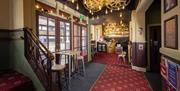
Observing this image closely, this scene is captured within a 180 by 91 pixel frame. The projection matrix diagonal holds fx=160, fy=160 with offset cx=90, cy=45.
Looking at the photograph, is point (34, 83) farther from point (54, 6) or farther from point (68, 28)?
point (68, 28)

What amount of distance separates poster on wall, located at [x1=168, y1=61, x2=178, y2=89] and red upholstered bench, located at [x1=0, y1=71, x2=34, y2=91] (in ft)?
8.51

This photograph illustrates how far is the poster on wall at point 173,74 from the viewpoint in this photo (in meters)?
2.33

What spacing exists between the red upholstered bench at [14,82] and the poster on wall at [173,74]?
102 inches

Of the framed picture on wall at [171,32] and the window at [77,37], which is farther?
the window at [77,37]

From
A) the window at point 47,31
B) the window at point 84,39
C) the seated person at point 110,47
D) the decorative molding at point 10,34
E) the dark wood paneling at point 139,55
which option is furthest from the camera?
the seated person at point 110,47

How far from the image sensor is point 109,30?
17.0 meters

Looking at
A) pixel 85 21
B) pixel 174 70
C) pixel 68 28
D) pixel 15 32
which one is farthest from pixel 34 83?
pixel 85 21

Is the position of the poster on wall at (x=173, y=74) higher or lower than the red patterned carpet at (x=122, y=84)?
higher

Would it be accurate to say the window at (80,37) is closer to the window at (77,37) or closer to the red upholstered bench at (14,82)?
the window at (77,37)

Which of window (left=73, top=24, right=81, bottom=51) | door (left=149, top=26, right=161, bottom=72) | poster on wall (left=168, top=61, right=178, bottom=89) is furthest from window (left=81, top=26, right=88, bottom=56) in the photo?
poster on wall (left=168, top=61, right=178, bottom=89)

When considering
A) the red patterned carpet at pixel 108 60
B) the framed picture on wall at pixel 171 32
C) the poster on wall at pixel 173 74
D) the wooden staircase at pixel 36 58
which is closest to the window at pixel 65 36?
the wooden staircase at pixel 36 58

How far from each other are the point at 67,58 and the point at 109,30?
11.6 meters

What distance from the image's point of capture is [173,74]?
2.46 meters

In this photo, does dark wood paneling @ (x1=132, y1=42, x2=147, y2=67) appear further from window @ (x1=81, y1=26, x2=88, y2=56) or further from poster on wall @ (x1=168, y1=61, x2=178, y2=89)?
poster on wall @ (x1=168, y1=61, x2=178, y2=89)
